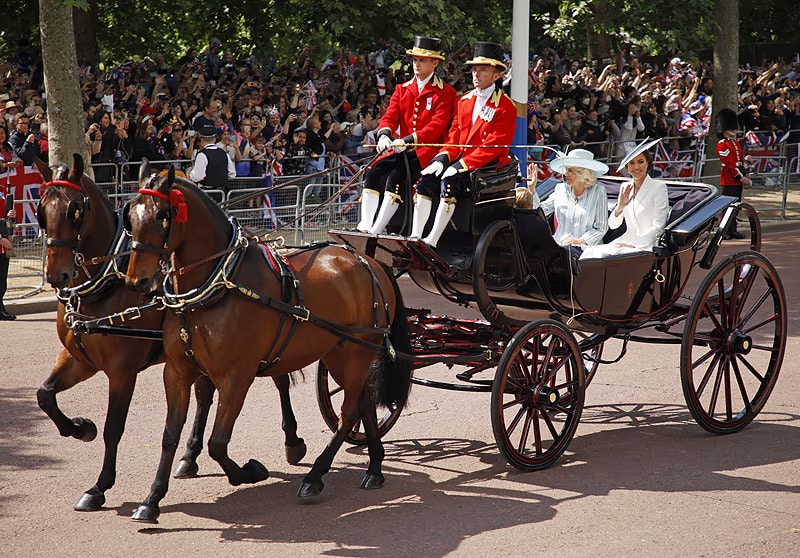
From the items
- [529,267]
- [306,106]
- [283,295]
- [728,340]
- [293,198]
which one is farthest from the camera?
[306,106]

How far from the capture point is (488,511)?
6012mm

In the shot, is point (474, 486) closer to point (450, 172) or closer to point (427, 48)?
point (450, 172)

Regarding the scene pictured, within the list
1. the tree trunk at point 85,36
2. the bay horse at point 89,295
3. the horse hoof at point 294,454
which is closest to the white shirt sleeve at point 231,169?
the tree trunk at point 85,36

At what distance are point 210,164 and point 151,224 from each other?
976 centimetres

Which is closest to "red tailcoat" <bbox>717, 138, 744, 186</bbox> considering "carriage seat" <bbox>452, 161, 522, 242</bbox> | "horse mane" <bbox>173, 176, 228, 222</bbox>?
"carriage seat" <bbox>452, 161, 522, 242</bbox>

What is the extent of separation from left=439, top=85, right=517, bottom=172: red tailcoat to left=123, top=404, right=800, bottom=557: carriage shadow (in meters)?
1.95

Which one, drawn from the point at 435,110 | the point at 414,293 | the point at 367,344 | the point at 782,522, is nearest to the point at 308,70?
the point at 414,293

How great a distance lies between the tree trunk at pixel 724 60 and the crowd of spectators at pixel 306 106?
906 mm

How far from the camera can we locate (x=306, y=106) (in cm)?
1878

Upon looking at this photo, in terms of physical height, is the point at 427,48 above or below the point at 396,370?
above

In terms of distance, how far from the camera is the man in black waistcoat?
1512cm

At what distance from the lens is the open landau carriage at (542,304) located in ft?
22.5

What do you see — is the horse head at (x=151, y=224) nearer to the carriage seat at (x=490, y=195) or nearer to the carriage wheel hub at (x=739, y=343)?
the carriage seat at (x=490, y=195)

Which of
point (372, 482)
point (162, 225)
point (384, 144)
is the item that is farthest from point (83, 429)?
point (384, 144)
